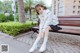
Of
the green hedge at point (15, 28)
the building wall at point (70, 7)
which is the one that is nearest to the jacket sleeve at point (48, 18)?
the green hedge at point (15, 28)

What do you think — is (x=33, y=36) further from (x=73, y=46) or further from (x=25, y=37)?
(x=73, y=46)

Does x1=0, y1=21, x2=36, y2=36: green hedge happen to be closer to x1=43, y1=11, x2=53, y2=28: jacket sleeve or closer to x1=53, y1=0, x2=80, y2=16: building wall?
x1=43, y1=11, x2=53, y2=28: jacket sleeve

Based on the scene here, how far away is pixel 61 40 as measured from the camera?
6043mm

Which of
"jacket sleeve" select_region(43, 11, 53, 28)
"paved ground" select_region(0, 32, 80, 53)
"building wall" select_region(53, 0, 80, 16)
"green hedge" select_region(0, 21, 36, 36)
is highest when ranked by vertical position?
"building wall" select_region(53, 0, 80, 16)

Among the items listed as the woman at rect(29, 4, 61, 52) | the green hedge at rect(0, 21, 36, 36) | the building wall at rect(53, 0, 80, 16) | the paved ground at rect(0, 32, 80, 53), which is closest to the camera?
the woman at rect(29, 4, 61, 52)

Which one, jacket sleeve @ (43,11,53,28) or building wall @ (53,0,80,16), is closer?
jacket sleeve @ (43,11,53,28)

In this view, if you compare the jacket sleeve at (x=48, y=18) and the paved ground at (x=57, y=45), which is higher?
the jacket sleeve at (x=48, y=18)

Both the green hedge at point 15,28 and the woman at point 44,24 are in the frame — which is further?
the green hedge at point 15,28

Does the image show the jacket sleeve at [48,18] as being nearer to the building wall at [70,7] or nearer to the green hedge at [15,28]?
the green hedge at [15,28]

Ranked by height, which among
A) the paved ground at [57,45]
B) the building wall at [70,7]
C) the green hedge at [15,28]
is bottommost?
the paved ground at [57,45]

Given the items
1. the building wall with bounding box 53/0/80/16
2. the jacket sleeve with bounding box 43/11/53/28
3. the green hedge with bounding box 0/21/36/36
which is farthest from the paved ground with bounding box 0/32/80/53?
the building wall with bounding box 53/0/80/16

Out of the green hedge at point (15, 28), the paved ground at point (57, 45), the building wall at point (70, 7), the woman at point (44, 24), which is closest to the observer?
the woman at point (44, 24)

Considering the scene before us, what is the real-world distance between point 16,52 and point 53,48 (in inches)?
38.1

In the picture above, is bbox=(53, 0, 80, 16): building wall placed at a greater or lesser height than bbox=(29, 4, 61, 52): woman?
greater
